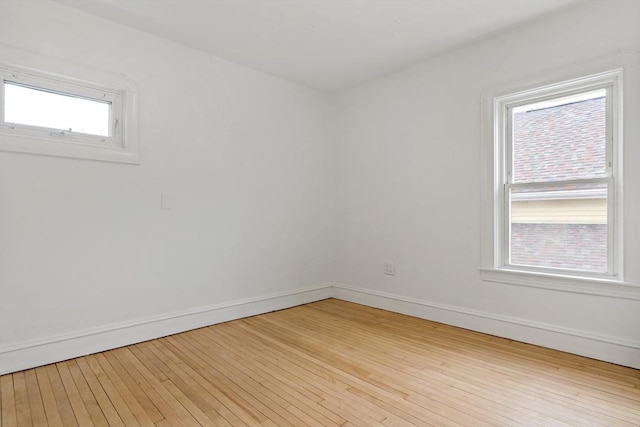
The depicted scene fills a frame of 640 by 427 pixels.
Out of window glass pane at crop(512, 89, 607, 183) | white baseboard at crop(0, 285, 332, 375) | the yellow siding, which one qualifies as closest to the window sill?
the yellow siding

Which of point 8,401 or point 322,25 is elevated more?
point 322,25

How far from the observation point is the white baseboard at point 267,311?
8.16ft

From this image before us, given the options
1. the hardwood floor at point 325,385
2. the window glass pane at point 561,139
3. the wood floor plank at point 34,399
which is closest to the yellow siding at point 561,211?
the window glass pane at point 561,139

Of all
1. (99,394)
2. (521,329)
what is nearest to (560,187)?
(521,329)

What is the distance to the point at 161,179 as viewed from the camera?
3174 mm

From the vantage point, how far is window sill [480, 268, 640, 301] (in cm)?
249

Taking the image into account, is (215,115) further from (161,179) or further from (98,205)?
(98,205)

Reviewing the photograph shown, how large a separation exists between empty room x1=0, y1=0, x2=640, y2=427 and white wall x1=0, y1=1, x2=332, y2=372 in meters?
0.02

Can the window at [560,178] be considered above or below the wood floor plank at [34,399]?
above

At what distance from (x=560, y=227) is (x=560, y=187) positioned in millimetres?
339

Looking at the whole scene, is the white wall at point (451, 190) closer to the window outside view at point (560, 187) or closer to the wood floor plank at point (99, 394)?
the window outside view at point (560, 187)

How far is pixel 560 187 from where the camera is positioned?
2.88 metres

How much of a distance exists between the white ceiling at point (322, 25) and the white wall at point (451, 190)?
0.27 metres

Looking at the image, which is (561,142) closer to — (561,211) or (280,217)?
(561,211)
